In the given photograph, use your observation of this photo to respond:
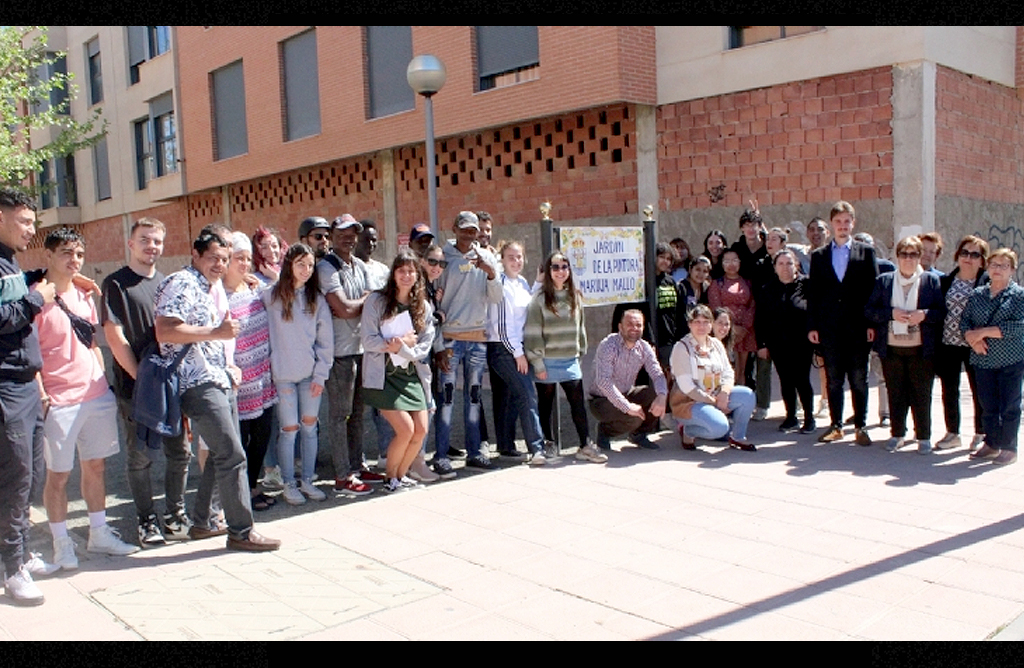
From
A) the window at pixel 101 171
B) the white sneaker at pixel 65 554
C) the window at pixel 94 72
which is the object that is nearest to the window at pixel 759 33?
the white sneaker at pixel 65 554

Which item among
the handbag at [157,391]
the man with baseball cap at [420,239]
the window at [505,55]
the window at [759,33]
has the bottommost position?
the handbag at [157,391]

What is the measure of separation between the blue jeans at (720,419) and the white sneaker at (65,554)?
4716mm

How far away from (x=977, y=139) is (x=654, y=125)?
4400 millimetres

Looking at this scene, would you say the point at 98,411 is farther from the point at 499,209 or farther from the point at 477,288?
the point at 499,209

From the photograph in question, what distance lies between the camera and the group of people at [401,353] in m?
4.95

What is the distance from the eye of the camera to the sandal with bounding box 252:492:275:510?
6.14 meters

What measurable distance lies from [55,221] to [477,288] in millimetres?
29197

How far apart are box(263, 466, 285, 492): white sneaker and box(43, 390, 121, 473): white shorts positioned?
152 centimetres

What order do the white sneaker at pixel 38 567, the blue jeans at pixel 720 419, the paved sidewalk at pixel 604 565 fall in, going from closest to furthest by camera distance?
the paved sidewalk at pixel 604 565 < the white sneaker at pixel 38 567 < the blue jeans at pixel 720 419

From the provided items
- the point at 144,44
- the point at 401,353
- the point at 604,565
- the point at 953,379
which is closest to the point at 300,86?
the point at 144,44

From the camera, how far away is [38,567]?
4812mm

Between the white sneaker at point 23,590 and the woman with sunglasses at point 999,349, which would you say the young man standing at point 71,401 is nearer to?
the white sneaker at point 23,590

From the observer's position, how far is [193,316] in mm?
5035
